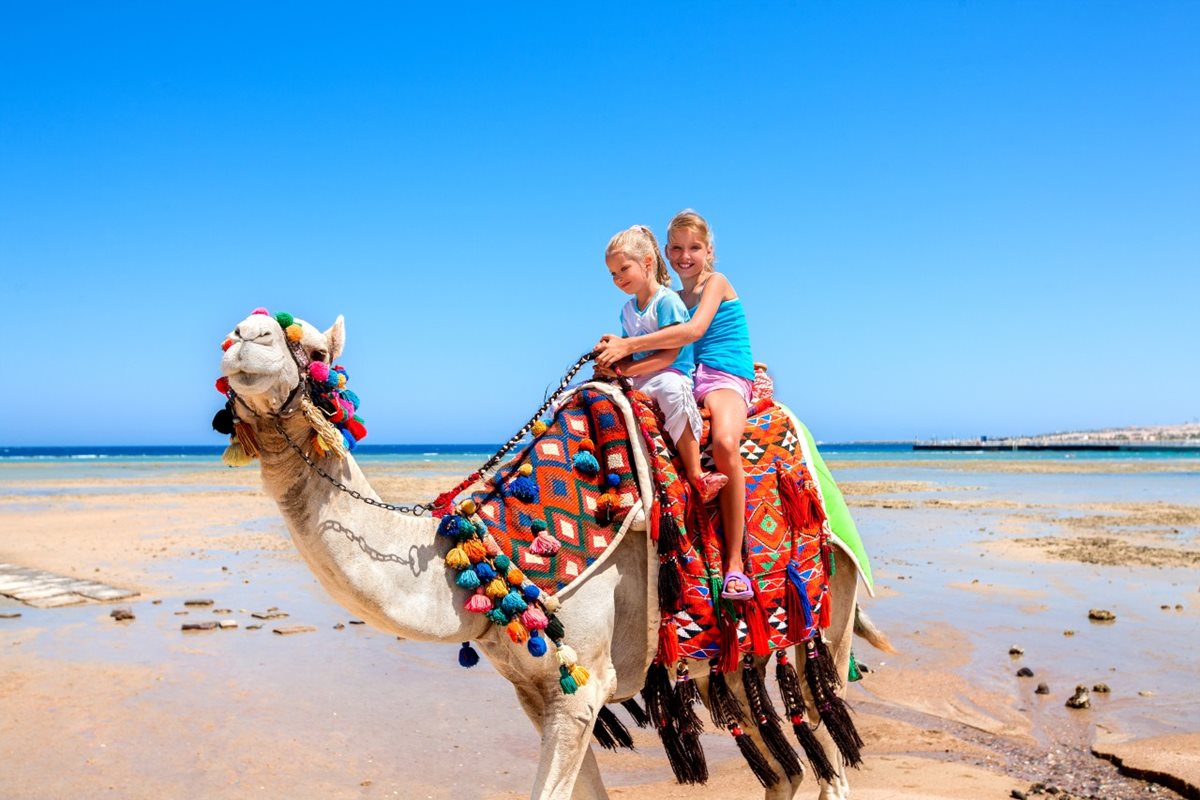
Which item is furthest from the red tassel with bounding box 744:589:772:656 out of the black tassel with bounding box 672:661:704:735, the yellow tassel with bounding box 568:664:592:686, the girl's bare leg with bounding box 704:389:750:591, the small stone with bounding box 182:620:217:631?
the small stone with bounding box 182:620:217:631

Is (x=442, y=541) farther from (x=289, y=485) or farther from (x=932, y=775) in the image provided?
(x=932, y=775)

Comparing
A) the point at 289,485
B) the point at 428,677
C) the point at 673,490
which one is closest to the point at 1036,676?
the point at 428,677

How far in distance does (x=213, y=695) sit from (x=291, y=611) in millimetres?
3356

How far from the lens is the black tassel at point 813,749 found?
4.22m

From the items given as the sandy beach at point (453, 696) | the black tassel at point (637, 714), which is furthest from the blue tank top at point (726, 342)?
the sandy beach at point (453, 696)

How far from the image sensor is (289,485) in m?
3.20

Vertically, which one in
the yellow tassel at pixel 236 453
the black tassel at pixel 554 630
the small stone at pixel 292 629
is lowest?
the small stone at pixel 292 629

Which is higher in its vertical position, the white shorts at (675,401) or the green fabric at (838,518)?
the white shorts at (675,401)

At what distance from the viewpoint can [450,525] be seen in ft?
11.3

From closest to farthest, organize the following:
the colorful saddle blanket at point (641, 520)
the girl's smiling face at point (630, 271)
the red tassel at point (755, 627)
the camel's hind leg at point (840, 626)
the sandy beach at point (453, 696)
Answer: the colorful saddle blanket at point (641, 520)
the girl's smiling face at point (630, 271)
the red tassel at point (755, 627)
the camel's hind leg at point (840, 626)
the sandy beach at point (453, 696)

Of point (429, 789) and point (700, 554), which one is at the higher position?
point (700, 554)

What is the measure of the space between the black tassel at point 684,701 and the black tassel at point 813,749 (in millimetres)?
544

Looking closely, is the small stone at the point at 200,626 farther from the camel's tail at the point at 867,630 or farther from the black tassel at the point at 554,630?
the black tassel at the point at 554,630

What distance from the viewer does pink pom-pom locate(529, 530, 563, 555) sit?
11.4ft
